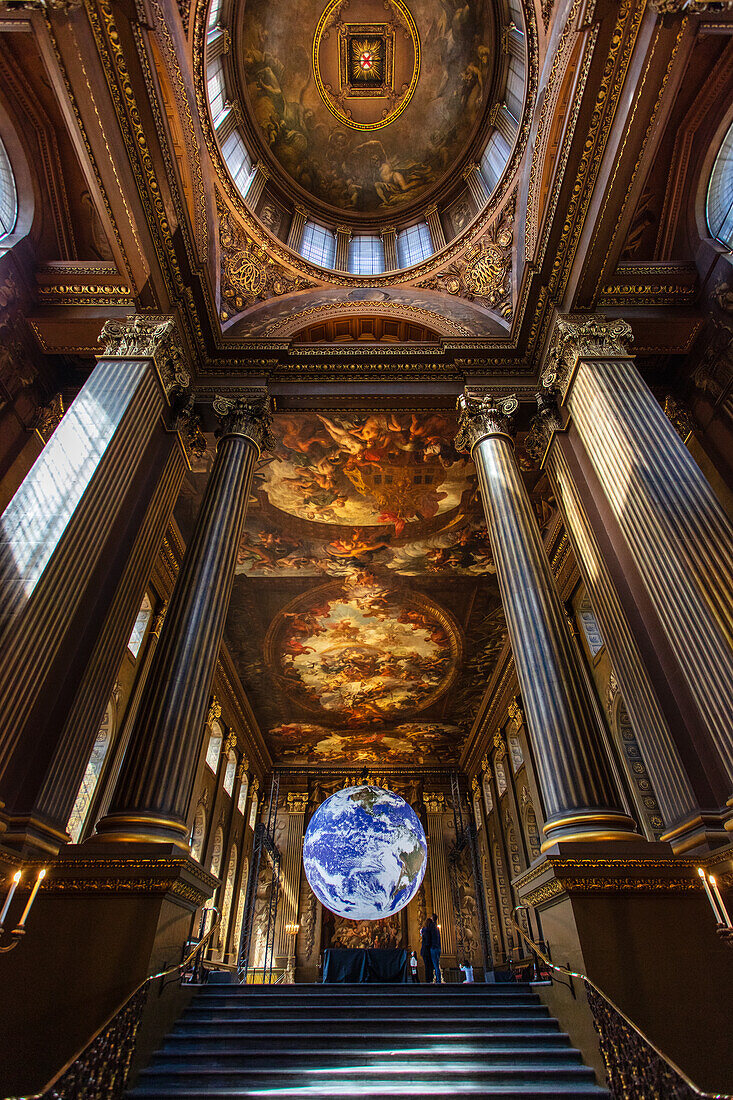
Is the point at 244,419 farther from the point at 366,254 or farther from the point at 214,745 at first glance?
the point at 214,745

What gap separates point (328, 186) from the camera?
1534cm

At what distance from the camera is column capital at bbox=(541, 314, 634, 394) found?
26.4 feet

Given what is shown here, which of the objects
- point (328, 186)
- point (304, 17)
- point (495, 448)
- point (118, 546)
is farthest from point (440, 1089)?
point (304, 17)

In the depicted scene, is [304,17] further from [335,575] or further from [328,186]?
[335,575]

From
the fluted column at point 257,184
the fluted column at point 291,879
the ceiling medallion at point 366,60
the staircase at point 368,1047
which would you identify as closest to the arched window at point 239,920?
the fluted column at point 291,879

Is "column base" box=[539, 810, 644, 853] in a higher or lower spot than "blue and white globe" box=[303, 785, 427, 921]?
lower

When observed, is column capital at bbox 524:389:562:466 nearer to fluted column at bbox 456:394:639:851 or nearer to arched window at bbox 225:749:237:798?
fluted column at bbox 456:394:639:851

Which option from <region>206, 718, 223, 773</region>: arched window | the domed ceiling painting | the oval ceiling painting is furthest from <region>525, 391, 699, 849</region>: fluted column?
<region>206, 718, 223, 773</region>: arched window

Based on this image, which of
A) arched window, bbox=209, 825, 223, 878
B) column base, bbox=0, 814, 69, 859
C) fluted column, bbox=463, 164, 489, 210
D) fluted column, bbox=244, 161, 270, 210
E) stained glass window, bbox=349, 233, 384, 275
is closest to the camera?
column base, bbox=0, 814, 69, 859

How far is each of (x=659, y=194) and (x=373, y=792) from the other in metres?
16.3

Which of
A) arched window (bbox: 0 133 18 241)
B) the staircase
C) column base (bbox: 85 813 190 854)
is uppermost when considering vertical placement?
arched window (bbox: 0 133 18 241)

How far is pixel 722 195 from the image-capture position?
8.16 meters

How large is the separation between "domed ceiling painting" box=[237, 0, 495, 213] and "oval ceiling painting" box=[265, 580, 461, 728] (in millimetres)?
10873

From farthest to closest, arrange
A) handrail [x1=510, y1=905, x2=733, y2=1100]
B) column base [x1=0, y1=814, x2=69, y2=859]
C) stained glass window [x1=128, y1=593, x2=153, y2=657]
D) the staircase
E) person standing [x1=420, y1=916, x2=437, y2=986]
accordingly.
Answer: stained glass window [x1=128, y1=593, x2=153, y2=657] < person standing [x1=420, y1=916, x2=437, y2=986] < column base [x1=0, y1=814, x2=69, y2=859] < the staircase < handrail [x1=510, y1=905, x2=733, y2=1100]
